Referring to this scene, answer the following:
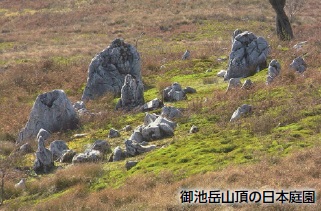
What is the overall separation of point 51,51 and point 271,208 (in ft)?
140

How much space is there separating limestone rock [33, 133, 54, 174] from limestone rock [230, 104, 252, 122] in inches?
274

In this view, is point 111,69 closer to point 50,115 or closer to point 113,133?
point 50,115

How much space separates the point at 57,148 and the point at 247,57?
14410 mm

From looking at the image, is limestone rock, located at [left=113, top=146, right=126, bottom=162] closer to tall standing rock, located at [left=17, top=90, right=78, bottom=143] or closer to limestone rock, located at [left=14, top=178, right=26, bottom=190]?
limestone rock, located at [left=14, top=178, right=26, bottom=190]

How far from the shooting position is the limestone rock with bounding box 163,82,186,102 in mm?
23688

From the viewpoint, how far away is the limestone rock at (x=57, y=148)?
17795 millimetres

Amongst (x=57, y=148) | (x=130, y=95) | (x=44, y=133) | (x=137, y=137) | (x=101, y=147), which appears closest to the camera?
(x=101, y=147)

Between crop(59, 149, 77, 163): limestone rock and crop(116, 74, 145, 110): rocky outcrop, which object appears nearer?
crop(59, 149, 77, 163): limestone rock

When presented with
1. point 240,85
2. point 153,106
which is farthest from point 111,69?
point 240,85

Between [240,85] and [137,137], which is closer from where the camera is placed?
[137,137]

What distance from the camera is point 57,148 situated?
1802 cm

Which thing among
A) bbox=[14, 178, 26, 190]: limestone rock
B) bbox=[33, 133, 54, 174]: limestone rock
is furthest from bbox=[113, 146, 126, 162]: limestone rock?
bbox=[14, 178, 26, 190]: limestone rock

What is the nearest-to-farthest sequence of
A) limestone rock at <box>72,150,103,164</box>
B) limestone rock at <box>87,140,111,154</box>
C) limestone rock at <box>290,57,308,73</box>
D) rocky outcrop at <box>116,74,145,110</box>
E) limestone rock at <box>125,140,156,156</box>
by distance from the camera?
limestone rock at <box>72,150,103,164</box> < limestone rock at <box>125,140,156,156</box> < limestone rock at <box>87,140,111,154</box> < rocky outcrop at <box>116,74,145,110</box> < limestone rock at <box>290,57,308,73</box>

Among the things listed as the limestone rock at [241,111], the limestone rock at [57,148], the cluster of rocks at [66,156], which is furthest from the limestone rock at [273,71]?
the limestone rock at [57,148]
